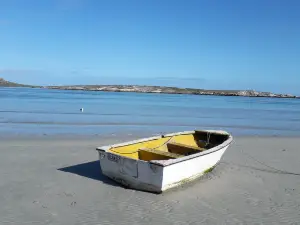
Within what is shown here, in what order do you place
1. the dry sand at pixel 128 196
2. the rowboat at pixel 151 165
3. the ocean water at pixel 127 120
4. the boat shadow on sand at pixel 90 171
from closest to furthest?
1. the dry sand at pixel 128 196
2. the rowboat at pixel 151 165
3. the boat shadow on sand at pixel 90 171
4. the ocean water at pixel 127 120

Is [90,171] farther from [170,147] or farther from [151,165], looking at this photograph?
[151,165]

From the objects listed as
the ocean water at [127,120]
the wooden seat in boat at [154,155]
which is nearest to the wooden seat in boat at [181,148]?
the wooden seat in boat at [154,155]

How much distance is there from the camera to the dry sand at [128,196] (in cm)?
606

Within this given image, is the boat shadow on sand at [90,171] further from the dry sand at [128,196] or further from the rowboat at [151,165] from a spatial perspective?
the rowboat at [151,165]

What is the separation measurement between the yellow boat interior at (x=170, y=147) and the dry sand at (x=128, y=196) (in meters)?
0.80

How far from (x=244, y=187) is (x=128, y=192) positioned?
293 centimetres

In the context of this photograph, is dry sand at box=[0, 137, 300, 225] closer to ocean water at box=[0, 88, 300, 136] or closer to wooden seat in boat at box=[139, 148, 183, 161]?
wooden seat in boat at box=[139, 148, 183, 161]

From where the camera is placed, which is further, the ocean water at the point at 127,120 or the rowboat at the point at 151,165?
the ocean water at the point at 127,120

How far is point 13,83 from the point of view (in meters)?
194

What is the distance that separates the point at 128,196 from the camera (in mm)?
7004

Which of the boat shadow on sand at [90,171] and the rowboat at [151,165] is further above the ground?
the rowboat at [151,165]

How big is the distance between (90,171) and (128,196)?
2299mm

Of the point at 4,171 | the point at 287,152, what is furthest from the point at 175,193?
the point at 287,152

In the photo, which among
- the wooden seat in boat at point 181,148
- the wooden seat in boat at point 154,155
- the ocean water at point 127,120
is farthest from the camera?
the ocean water at point 127,120
